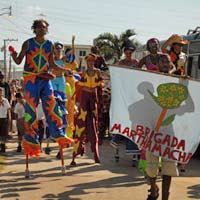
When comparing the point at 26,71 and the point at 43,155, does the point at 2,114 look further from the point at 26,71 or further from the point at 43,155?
the point at 26,71

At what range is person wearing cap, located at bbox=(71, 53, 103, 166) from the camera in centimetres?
832

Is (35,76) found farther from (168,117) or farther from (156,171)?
(156,171)

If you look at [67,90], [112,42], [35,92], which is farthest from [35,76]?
[112,42]

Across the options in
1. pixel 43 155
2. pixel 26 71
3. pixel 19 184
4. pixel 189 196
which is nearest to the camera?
pixel 189 196

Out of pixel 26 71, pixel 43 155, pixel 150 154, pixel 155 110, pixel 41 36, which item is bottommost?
pixel 43 155

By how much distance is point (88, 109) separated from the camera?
335 inches

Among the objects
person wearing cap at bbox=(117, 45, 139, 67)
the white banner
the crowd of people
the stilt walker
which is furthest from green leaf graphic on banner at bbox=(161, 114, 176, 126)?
person wearing cap at bbox=(117, 45, 139, 67)

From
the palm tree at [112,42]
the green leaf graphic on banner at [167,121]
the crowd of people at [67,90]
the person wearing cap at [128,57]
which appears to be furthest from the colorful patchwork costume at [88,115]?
the palm tree at [112,42]

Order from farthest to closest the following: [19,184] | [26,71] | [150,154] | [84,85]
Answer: [84,85]
[26,71]
[19,184]
[150,154]

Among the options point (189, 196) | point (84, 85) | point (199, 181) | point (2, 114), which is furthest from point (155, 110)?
point (2, 114)

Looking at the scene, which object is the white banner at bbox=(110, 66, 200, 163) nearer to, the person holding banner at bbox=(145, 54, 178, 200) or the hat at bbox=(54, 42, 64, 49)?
the person holding banner at bbox=(145, 54, 178, 200)

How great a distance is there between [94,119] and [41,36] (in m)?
2.08

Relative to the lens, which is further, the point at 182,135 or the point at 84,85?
the point at 84,85

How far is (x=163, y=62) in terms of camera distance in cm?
586
